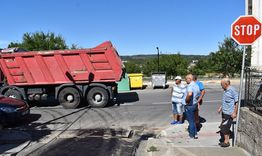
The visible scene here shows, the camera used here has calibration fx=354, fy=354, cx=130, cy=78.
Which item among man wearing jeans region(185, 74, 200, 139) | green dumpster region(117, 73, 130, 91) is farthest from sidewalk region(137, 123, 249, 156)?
green dumpster region(117, 73, 130, 91)

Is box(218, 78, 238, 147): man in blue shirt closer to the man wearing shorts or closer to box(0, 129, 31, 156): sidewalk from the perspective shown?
the man wearing shorts

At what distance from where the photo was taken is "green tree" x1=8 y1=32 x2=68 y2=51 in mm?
42419

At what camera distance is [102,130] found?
10.1 meters

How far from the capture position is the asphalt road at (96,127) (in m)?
8.00

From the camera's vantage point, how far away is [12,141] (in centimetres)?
877

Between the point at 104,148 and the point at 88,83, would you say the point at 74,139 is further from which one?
the point at 88,83

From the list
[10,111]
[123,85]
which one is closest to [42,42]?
[123,85]

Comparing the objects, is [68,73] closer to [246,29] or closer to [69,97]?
[69,97]

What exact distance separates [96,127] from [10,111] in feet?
8.87

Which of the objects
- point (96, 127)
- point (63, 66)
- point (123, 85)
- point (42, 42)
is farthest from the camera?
point (42, 42)

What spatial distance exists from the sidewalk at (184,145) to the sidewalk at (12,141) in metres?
2.78

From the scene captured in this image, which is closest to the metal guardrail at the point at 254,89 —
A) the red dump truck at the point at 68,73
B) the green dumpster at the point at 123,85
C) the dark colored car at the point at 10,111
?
the dark colored car at the point at 10,111

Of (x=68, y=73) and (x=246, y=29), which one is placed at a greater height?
(x=246, y=29)

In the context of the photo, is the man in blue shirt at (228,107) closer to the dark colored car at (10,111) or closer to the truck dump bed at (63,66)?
the dark colored car at (10,111)
